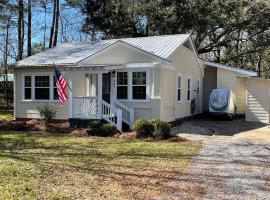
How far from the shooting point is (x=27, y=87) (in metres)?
19.9

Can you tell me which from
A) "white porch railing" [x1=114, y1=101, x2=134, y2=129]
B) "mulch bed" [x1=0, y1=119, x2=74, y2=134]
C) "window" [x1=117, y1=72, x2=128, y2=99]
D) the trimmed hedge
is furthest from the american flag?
the trimmed hedge

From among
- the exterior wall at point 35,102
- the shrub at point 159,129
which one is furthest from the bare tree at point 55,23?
the shrub at point 159,129

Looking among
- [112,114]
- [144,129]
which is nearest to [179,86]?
[112,114]

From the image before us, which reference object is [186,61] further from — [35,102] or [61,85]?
[35,102]

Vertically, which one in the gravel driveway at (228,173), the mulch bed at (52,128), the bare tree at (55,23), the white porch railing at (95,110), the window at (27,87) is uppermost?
the bare tree at (55,23)

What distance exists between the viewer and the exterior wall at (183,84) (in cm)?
1769

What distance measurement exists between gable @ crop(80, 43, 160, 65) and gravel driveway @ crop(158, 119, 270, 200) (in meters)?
5.60

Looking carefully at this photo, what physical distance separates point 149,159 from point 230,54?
29.2 metres

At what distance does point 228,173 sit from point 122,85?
32.6 feet

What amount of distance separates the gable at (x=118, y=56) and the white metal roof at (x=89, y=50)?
0.25 meters

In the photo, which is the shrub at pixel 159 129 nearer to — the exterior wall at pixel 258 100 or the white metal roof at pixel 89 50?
the white metal roof at pixel 89 50

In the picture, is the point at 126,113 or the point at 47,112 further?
the point at 47,112

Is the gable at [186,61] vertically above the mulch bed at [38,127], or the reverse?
the gable at [186,61]

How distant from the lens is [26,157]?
10.1 m
